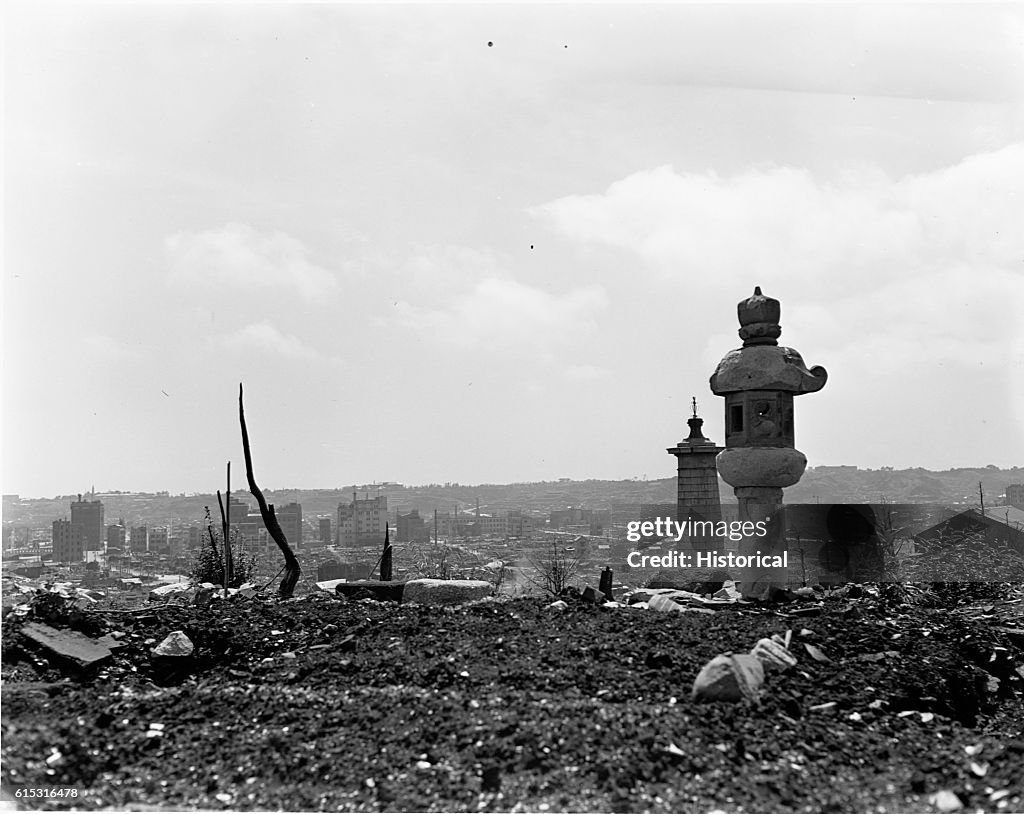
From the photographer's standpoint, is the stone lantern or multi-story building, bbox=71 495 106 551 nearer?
the stone lantern

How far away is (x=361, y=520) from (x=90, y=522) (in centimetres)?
332

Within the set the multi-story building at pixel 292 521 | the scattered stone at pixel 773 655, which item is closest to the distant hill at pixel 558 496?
the multi-story building at pixel 292 521

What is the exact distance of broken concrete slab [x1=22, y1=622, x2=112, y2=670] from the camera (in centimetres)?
568

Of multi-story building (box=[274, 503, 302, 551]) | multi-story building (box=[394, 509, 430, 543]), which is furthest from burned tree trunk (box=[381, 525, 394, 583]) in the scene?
multi-story building (box=[394, 509, 430, 543])

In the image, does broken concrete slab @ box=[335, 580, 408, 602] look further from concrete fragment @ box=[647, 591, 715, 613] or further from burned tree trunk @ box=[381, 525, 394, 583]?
concrete fragment @ box=[647, 591, 715, 613]

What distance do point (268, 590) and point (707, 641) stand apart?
186 inches

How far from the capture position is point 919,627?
6.63 m

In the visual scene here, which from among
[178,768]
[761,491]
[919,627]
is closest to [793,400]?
[761,491]

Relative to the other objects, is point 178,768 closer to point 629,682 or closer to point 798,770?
point 629,682

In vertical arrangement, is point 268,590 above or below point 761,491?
below

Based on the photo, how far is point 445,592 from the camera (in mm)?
7512

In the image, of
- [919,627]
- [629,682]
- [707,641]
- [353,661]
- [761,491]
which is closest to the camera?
[629,682]

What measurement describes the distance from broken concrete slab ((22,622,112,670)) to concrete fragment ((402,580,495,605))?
2456 millimetres

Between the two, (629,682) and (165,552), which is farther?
(165,552)
